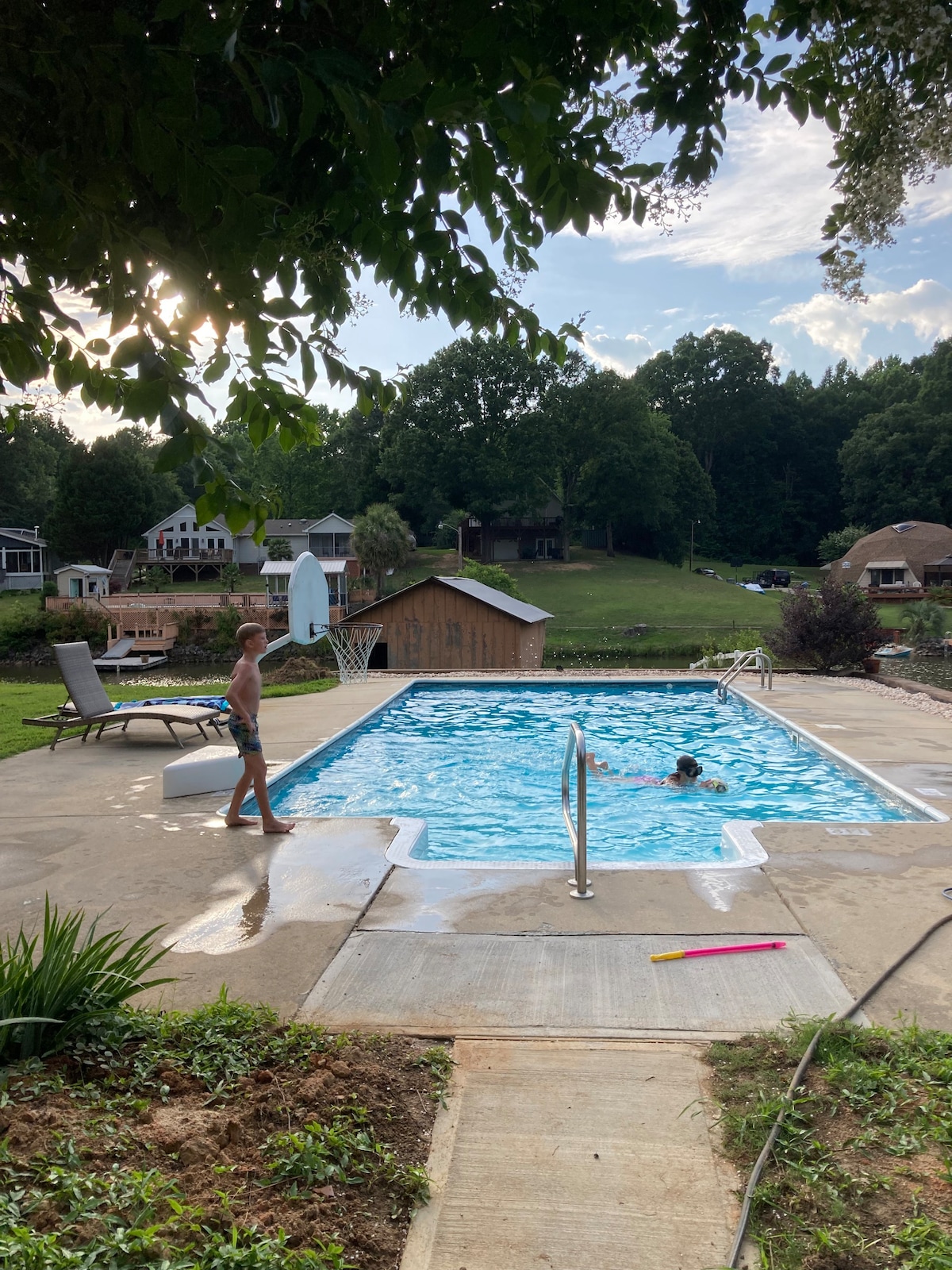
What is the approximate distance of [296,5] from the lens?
299 cm

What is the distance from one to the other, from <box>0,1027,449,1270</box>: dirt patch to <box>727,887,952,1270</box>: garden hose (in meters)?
0.92

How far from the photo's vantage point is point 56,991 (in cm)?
313

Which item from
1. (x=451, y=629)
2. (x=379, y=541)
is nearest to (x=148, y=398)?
(x=451, y=629)

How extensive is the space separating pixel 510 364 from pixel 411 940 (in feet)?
212

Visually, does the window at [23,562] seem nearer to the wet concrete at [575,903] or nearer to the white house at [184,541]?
the white house at [184,541]

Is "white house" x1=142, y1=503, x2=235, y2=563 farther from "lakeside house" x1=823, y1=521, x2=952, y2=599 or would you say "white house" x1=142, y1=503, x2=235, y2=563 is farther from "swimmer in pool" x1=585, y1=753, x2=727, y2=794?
"swimmer in pool" x1=585, y1=753, x2=727, y2=794

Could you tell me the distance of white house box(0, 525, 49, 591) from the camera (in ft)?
200

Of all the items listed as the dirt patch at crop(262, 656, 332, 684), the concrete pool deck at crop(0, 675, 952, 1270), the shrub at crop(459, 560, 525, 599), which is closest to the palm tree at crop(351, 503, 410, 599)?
the shrub at crop(459, 560, 525, 599)

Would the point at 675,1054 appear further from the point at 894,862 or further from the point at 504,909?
the point at 894,862

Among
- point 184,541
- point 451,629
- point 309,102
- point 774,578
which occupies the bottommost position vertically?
point 451,629

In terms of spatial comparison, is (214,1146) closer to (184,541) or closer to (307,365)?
(307,365)

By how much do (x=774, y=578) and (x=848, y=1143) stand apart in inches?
2718

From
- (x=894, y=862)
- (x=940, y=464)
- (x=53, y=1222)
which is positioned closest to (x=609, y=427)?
(x=940, y=464)

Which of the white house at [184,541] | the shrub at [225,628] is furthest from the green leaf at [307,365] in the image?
the white house at [184,541]
